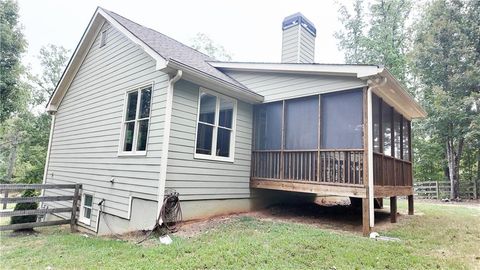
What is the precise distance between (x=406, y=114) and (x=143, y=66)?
27.9ft

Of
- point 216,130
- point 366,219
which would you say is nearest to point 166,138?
point 216,130

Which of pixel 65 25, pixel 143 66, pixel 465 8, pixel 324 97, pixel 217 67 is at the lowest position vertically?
pixel 324 97

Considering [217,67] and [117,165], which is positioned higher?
[217,67]

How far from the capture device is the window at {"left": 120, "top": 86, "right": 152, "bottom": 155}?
23.1 feet

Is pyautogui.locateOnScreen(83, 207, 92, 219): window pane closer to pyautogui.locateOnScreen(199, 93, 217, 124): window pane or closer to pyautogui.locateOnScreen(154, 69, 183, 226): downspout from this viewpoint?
pyautogui.locateOnScreen(154, 69, 183, 226): downspout

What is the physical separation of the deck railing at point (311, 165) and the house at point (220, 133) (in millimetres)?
25

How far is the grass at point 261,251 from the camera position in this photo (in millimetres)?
3988

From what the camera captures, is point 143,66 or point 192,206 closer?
point 192,206

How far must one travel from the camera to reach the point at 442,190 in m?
17.4

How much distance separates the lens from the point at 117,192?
291 inches

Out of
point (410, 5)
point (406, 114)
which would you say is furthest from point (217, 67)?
point (410, 5)

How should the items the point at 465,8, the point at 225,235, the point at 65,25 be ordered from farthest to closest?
1. the point at 65,25
2. the point at 465,8
3. the point at 225,235

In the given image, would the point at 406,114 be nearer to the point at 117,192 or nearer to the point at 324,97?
the point at 324,97

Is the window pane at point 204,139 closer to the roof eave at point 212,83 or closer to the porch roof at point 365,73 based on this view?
the roof eave at point 212,83
